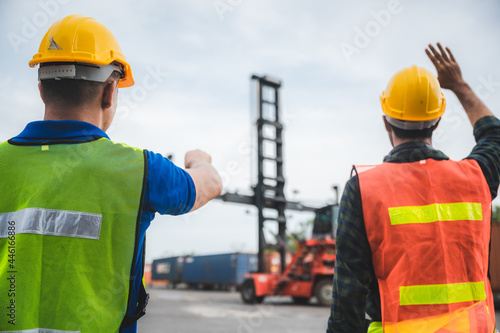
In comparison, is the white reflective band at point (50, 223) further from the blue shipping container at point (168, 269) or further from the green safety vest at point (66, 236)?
the blue shipping container at point (168, 269)

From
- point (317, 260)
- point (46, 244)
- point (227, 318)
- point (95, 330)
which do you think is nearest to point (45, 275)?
point (46, 244)

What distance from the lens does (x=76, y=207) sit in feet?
3.97

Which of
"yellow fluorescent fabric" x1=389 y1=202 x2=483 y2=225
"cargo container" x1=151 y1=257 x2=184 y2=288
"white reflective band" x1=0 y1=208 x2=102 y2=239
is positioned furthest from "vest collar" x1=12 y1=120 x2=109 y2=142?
"cargo container" x1=151 y1=257 x2=184 y2=288

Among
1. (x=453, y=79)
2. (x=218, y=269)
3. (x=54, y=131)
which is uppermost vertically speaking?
(x=453, y=79)

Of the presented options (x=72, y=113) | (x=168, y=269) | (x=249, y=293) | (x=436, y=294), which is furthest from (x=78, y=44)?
(x=168, y=269)

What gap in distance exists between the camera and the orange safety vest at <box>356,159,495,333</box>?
5.05 ft

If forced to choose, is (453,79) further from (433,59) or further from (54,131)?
(54,131)

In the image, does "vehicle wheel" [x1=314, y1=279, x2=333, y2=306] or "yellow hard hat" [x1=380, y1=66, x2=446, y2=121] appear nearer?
"yellow hard hat" [x1=380, y1=66, x2=446, y2=121]

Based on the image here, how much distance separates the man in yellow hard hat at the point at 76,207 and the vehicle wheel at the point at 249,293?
16.3 metres

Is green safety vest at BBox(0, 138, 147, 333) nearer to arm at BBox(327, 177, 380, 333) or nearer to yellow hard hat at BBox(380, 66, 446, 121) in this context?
arm at BBox(327, 177, 380, 333)

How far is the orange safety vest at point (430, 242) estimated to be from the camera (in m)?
1.54

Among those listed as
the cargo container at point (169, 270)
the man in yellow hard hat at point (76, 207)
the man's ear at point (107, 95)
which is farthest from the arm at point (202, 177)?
the cargo container at point (169, 270)

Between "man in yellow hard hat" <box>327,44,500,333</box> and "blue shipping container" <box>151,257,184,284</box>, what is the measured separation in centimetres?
3773

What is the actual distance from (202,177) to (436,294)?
0.89 metres
